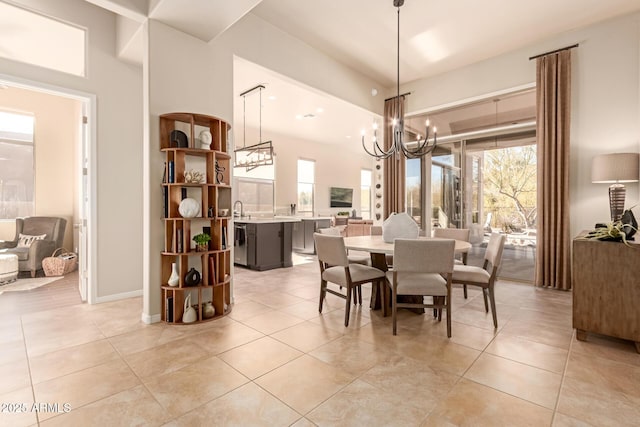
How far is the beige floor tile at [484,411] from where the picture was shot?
1532 millimetres

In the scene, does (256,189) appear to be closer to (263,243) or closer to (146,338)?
(263,243)

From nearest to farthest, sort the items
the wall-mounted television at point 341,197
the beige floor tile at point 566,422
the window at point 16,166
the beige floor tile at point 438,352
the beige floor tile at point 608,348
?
1. the beige floor tile at point 566,422
2. the beige floor tile at point 438,352
3. the beige floor tile at point 608,348
4. the window at point 16,166
5. the wall-mounted television at point 341,197

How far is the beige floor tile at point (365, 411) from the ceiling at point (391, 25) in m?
3.04

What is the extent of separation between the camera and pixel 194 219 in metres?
2.99

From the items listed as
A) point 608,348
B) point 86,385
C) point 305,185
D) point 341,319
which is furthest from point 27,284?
point 608,348

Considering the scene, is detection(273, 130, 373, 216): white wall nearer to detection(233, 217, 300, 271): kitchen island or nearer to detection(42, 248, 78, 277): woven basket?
detection(233, 217, 300, 271): kitchen island

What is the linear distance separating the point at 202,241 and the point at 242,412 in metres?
1.70

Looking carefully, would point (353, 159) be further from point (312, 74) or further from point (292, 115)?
point (312, 74)

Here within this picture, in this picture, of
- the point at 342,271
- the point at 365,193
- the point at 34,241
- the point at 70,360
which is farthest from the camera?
the point at 365,193

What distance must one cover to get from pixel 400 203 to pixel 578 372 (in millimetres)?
3751

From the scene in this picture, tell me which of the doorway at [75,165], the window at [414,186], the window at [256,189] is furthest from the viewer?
the window at [256,189]

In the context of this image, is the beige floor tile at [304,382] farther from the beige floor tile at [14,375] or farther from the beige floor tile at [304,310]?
the beige floor tile at [14,375]

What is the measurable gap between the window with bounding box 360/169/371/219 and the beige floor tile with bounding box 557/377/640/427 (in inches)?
378

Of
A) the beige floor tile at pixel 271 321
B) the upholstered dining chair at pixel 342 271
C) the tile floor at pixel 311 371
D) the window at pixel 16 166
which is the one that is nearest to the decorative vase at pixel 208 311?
the tile floor at pixel 311 371
